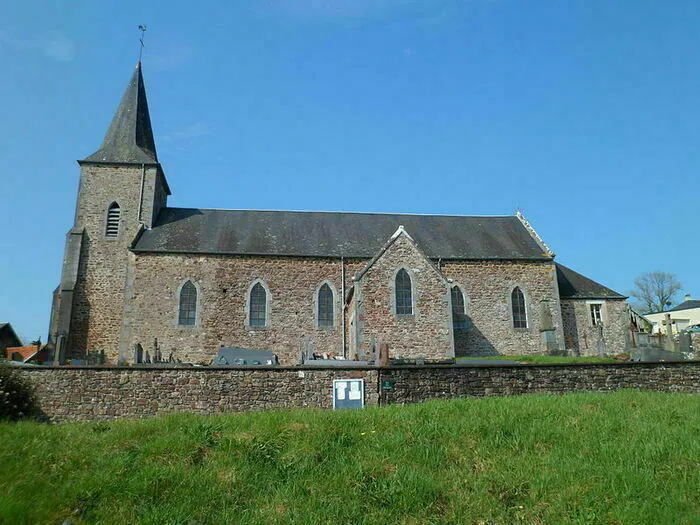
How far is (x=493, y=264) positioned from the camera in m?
26.8

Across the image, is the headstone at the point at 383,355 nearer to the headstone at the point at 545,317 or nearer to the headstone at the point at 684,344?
the headstone at the point at 684,344

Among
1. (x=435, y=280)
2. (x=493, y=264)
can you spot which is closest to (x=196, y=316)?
(x=435, y=280)

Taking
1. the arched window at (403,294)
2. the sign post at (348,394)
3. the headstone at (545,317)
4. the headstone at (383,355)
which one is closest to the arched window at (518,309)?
the headstone at (545,317)

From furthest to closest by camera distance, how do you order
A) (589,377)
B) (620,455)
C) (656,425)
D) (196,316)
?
(196,316), (589,377), (656,425), (620,455)

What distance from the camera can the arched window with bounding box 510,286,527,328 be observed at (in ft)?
85.7

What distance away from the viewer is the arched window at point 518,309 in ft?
85.7

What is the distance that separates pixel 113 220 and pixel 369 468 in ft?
76.4

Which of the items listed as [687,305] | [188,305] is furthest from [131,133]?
[687,305]

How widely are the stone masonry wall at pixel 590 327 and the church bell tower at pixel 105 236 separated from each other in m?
20.7

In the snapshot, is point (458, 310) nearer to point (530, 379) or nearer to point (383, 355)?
point (383, 355)

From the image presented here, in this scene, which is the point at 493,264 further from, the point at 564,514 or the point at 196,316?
the point at 564,514

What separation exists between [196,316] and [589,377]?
16.8 metres

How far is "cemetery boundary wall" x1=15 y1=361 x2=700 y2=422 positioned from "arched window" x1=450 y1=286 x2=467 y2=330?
1214cm

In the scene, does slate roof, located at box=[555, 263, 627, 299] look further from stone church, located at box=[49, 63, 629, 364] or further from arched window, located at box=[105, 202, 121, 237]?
arched window, located at box=[105, 202, 121, 237]
